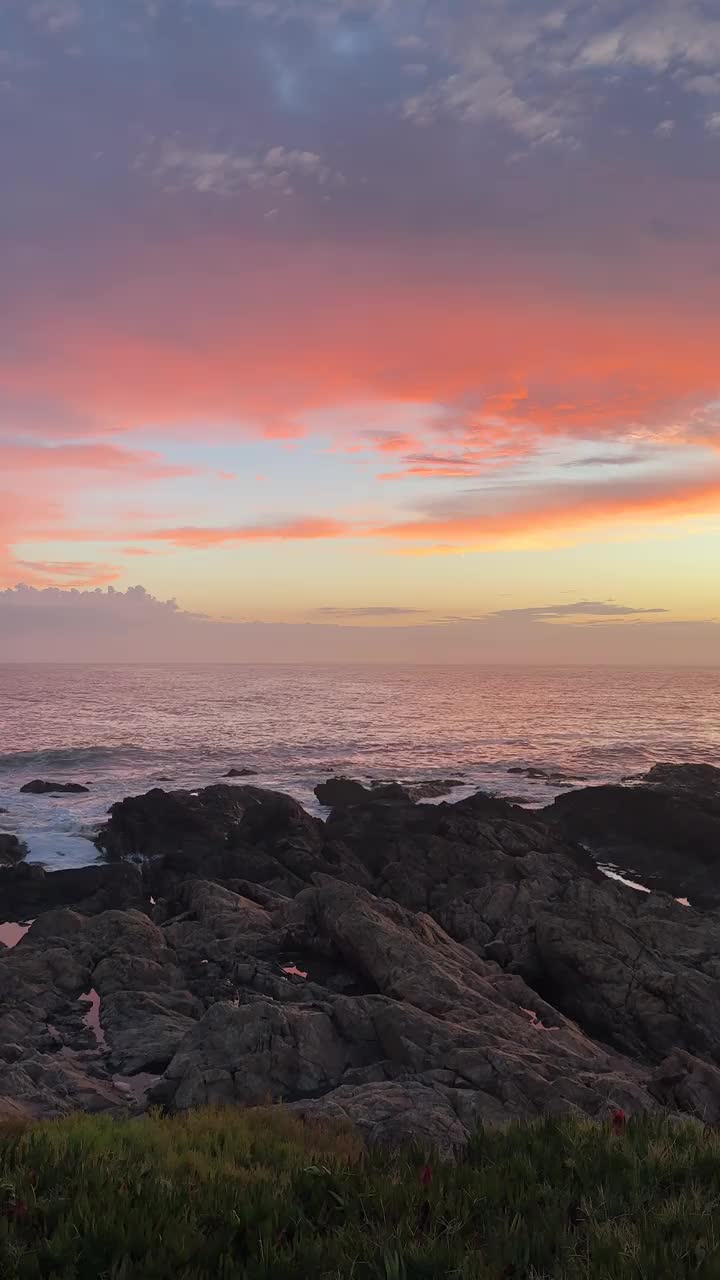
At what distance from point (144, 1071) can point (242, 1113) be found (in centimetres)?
676

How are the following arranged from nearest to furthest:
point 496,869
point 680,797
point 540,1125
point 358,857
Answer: point 540,1125 → point 496,869 → point 358,857 → point 680,797

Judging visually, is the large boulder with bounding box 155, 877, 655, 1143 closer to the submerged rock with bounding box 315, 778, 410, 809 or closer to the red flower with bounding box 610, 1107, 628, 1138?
the red flower with bounding box 610, 1107, 628, 1138

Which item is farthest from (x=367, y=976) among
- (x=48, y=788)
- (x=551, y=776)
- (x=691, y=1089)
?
(x=551, y=776)

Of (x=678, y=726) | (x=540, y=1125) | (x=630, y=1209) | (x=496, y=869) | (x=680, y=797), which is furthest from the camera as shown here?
(x=678, y=726)

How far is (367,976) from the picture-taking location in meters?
18.2

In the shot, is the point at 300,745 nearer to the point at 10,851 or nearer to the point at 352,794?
the point at 352,794

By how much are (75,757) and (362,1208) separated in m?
66.3

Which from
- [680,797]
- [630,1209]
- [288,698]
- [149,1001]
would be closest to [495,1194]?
[630,1209]

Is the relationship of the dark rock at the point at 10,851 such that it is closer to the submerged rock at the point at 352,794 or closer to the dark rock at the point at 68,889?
the dark rock at the point at 68,889

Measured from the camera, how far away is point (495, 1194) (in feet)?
18.4

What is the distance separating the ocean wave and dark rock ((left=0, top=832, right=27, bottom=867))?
28093 mm

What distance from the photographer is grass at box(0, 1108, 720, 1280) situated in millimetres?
4602

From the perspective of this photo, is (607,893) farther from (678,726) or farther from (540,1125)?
(678,726)

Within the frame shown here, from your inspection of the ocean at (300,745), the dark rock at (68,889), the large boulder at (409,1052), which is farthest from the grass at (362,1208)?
the ocean at (300,745)
